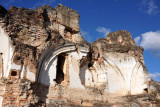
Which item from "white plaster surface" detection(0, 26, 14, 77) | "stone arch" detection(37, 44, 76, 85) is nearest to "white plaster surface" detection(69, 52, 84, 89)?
"stone arch" detection(37, 44, 76, 85)

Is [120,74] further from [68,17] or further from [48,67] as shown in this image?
[48,67]

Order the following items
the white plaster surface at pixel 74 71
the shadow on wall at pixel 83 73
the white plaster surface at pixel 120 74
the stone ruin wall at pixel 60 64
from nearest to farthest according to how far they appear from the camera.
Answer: the stone ruin wall at pixel 60 64
the white plaster surface at pixel 74 71
the shadow on wall at pixel 83 73
the white plaster surface at pixel 120 74

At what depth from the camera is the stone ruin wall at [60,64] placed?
654cm

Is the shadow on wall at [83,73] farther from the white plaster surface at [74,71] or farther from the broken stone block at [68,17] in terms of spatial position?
the broken stone block at [68,17]

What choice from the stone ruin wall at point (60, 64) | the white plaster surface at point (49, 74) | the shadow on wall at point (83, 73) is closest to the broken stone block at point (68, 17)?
the stone ruin wall at point (60, 64)

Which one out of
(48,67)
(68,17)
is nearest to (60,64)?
(48,67)

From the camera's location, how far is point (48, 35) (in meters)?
8.09

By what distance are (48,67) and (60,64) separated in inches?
57.5

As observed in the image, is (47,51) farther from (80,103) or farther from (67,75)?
(80,103)

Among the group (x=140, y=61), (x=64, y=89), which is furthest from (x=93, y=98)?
(x=140, y=61)

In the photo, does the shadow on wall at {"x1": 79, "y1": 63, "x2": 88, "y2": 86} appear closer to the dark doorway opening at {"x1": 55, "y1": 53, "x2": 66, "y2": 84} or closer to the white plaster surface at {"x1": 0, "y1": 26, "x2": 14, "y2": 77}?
the dark doorway opening at {"x1": 55, "y1": 53, "x2": 66, "y2": 84}

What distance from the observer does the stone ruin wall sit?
6.54 metres

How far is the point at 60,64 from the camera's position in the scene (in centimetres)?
948

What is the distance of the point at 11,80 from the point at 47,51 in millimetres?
2434
